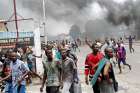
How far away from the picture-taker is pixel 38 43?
79.2ft

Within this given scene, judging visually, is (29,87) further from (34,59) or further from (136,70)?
(136,70)

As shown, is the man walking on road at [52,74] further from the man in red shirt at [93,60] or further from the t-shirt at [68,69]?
the man in red shirt at [93,60]

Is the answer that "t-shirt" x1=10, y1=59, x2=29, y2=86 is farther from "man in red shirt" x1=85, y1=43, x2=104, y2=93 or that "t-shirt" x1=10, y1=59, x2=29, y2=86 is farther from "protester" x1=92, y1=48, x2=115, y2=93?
"protester" x1=92, y1=48, x2=115, y2=93

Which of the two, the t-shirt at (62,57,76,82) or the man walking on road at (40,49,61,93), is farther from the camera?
the t-shirt at (62,57,76,82)

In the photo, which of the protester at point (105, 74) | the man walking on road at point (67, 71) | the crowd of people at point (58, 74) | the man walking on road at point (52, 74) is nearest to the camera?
the protester at point (105, 74)

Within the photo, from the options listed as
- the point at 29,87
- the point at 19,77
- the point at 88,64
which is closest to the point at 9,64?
the point at 19,77

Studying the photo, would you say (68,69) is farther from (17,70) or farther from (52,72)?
(17,70)

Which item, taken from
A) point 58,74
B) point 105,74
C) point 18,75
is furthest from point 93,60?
point 105,74

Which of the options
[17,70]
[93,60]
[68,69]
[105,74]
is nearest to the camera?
[105,74]

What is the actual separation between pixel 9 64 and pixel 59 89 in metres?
1.32

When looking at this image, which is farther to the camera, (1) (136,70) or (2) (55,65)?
(1) (136,70)

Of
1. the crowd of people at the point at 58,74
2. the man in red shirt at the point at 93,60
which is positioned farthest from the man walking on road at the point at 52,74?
the man in red shirt at the point at 93,60

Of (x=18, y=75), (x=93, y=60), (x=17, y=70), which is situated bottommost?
(x=18, y=75)

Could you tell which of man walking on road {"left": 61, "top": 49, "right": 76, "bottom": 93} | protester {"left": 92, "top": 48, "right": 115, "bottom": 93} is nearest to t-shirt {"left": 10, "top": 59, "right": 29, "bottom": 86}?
man walking on road {"left": 61, "top": 49, "right": 76, "bottom": 93}
